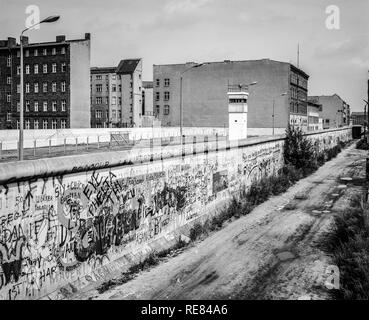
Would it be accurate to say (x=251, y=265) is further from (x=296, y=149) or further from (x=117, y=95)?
(x=117, y=95)

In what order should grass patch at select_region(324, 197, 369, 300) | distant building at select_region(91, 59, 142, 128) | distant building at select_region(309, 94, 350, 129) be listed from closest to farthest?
1. grass patch at select_region(324, 197, 369, 300)
2. distant building at select_region(91, 59, 142, 128)
3. distant building at select_region(309, 94, 350, 129)

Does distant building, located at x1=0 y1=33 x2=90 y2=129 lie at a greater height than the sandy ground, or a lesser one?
greater

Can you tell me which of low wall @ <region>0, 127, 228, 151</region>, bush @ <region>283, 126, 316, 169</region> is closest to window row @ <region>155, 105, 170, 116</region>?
low wall @ <region>0, 127, 228, 151</region>

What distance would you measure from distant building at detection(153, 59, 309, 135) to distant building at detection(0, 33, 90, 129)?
2060cm

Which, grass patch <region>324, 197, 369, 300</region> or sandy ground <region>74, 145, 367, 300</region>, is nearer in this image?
grass patch <region>324, 197, 369, 300</region>

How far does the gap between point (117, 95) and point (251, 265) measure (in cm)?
8341

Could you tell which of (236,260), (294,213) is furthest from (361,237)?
(294,213)

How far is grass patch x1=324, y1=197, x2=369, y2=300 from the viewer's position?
7.09 meters

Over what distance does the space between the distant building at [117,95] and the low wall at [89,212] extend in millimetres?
76230

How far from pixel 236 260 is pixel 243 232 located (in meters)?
2.67

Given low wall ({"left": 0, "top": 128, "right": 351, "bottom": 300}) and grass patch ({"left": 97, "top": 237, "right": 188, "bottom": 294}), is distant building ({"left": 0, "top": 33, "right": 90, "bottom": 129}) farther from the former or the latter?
grass patch ({"left": 97, "top": 237, "right": 188, "bottom": 294})

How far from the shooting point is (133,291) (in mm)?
7520

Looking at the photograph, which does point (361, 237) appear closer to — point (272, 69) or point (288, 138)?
point (288, 138)

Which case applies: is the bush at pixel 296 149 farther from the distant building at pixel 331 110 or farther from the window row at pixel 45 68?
the distant building at pixel 331 110
